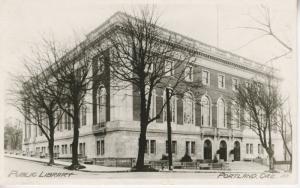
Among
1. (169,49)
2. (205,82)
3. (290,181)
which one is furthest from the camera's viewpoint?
(205,82)

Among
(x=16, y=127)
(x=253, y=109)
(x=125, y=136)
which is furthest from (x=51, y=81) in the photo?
(x=253, y=109)

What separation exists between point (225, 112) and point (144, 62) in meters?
3.24

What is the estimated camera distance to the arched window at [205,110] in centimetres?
1603

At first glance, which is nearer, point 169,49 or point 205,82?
point 169,49

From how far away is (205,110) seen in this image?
53.9ft

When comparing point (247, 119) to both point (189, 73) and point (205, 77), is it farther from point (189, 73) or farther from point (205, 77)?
point (189, 73)

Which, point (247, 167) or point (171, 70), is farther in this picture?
point (171, 70)

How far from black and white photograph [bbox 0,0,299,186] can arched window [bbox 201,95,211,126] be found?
1.9 inches

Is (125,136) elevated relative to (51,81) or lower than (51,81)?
lower

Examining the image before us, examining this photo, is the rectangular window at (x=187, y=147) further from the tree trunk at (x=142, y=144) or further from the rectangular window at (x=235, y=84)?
the rectangular window at (x=235, y=84)

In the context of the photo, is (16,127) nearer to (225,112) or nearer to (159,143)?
(159,143)

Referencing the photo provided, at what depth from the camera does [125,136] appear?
14.9 meters

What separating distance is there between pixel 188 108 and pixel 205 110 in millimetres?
668

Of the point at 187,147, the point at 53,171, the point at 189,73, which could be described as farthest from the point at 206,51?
the point at 53,171
